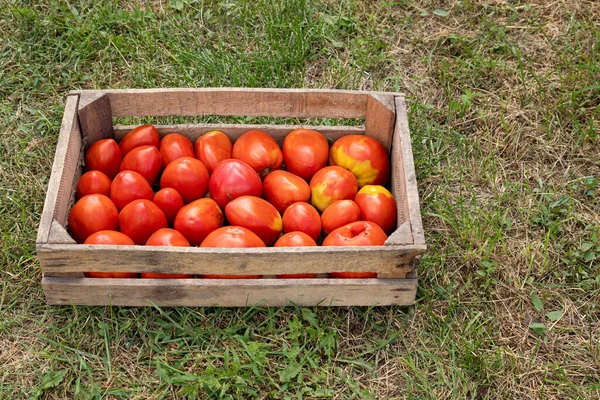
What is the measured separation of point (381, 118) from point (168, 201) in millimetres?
897

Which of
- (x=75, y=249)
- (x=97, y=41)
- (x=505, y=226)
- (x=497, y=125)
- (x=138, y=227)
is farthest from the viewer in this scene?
(x=97, y=41)

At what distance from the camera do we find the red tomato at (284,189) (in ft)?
9.26

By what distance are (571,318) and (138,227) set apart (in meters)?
1.64

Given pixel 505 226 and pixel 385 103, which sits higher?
pixel 385 103

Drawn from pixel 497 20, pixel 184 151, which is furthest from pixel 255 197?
pixel 497 20

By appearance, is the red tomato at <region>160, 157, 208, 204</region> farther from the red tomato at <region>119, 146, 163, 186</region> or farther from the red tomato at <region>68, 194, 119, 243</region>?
the red tomato at <region>68, 194, 119, 243</region>

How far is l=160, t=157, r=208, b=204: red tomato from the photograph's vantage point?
2.81m

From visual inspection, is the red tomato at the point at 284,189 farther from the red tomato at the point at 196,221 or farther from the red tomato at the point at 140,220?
the red tomato at the point at 140,220

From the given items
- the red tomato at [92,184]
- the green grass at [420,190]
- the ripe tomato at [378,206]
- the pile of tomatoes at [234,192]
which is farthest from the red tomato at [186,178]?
the ripe tomato at [378,206]

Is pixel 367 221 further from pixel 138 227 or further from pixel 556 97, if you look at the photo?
pixel 556 97

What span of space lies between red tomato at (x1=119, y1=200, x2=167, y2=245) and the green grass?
29 centimetres

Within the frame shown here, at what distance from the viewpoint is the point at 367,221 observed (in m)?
2.71

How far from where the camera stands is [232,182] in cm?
278

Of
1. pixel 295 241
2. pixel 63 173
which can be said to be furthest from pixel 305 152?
pixel 63 173
